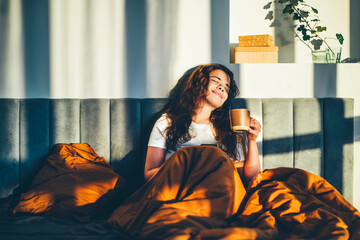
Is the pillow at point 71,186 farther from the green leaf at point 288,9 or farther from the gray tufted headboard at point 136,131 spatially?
the green leaf at point 288,9

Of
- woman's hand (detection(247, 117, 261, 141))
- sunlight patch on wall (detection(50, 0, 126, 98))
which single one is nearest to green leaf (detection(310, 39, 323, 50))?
woman's hand (detection(247, 117, 261, 141))

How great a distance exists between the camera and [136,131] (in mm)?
1913

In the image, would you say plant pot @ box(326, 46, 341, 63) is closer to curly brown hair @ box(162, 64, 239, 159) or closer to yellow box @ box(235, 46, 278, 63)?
yellow box @ box(235, 46, 278, 63)

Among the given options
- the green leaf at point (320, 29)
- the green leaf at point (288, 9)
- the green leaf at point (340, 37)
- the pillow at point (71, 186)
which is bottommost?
the pillow at point (71, 186)

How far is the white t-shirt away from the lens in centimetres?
177

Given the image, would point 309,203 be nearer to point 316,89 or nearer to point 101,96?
point 316,89

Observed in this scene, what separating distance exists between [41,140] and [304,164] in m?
1.67

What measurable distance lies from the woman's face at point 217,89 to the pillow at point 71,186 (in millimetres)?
714

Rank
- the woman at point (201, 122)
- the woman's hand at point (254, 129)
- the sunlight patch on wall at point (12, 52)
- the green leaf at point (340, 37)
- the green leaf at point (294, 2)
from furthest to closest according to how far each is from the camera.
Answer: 1. the green leaf at point (294, 2)
2. the green leaf at point (340, 37)
3. the sunlight patch on wall at point (12, 52)
4. the woman at point (201, 122)
5. the woman's hand at point (254, 129)

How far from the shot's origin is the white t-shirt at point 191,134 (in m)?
1.77

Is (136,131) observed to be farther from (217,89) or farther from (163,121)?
(217,89)

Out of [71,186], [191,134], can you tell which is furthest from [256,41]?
[71,186]

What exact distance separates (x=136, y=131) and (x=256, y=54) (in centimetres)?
98

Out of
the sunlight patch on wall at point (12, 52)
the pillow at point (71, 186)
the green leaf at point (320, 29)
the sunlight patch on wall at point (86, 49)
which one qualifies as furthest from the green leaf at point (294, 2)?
the sunlight patch on wall at point (12, 52)
